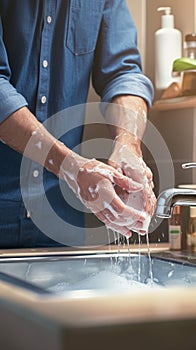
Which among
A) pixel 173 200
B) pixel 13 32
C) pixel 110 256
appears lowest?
pixel 110 256

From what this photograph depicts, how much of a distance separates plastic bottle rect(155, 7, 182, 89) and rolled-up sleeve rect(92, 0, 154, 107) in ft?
1.10

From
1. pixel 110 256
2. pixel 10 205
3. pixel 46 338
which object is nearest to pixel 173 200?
pixel 110 256

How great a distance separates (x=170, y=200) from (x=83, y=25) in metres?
0.61

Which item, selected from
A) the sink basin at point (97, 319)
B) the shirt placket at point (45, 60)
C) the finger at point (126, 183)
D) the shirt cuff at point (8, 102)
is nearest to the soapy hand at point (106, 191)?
the finger at point (126, 183)

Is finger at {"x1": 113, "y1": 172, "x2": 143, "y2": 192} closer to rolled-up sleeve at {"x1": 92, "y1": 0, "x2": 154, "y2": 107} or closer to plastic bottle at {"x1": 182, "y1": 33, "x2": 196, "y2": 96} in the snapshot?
rolled-up sleeve at {"x1": 92, "y1": 0, "x2": 154, "y2": 107}

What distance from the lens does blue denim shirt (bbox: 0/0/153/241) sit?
144 cm

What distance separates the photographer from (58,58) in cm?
148

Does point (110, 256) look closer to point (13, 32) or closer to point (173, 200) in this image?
point (173, 200)

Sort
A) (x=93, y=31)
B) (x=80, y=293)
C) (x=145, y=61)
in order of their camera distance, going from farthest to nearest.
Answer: (x=145, y=61) < (x=93, y=31) < (x=80, y=293)

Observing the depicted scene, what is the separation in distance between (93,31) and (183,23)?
1.68 feet

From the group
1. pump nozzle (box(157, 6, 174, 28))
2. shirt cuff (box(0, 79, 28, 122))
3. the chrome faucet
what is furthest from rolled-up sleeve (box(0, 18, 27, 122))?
pump nozzle (box(157, 6, 174, 28))

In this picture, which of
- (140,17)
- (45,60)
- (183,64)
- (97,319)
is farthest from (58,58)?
(97,319)

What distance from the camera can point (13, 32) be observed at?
1435 millimetres

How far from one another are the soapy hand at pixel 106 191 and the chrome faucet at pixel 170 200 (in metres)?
0.08
